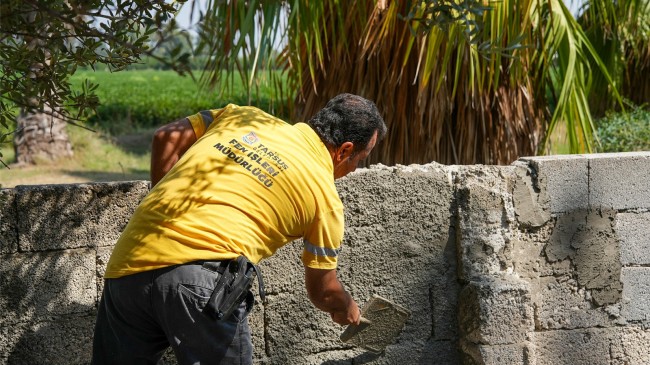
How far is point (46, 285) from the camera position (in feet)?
12.3

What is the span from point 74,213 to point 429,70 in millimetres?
2414

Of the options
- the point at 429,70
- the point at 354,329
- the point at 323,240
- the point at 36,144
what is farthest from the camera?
the point at 36,144

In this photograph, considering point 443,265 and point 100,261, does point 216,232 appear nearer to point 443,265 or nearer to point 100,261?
point 100,261

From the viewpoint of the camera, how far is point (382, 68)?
5832 mm

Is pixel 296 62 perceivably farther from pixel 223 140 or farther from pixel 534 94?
pixel 223 140

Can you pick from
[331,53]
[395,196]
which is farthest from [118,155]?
[395,196]

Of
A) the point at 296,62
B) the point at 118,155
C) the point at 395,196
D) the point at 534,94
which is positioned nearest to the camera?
the point at 395,196

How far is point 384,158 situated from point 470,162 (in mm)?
632

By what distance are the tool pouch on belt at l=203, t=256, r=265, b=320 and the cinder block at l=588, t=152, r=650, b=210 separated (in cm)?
217

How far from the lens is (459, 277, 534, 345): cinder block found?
4.14 m

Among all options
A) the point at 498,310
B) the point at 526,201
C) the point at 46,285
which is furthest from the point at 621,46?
the point at 46,285

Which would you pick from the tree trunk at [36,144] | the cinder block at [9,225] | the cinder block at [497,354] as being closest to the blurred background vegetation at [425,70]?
the cinder block at [9,225]

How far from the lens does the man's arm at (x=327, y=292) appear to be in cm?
316

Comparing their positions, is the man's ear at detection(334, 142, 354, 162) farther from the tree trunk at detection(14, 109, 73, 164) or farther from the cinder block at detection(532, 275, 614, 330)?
the tree trunk at detection(14, 109, 73, 164)
